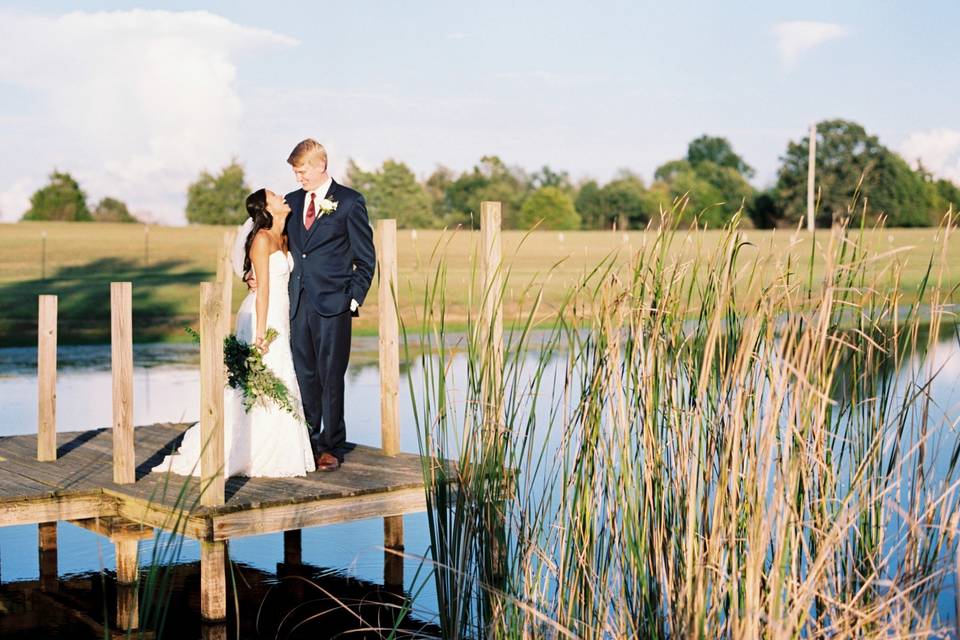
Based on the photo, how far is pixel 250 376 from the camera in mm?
7059

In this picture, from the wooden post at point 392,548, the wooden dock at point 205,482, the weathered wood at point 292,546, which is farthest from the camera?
the weathered wood at point 292,546

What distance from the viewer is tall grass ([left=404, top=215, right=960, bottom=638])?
3.65 m

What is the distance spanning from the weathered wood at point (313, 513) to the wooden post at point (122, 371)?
2.88 feet

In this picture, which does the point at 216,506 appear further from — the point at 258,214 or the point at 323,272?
the point at 258,214

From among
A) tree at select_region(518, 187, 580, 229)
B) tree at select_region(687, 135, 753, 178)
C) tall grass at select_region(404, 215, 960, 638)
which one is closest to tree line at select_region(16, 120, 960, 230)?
tree at select_region(518, 187, 580, 229)

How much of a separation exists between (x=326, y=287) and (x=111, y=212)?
55.5 meters

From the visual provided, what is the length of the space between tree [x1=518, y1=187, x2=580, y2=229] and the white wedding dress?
4629 centimetres

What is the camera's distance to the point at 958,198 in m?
63.2

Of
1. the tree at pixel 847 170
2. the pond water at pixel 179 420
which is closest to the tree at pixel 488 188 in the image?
the tree at pixel 847 170

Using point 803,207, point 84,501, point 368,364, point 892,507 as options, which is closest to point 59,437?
point 84,501

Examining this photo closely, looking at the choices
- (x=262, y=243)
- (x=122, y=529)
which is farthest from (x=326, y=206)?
(x=122, y=529)

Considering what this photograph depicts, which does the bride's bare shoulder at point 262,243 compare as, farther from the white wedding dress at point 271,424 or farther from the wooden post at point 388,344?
the wooden post at point 388,344

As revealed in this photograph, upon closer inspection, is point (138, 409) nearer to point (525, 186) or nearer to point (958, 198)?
point (525, 186)

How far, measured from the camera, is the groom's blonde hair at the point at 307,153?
702cm
